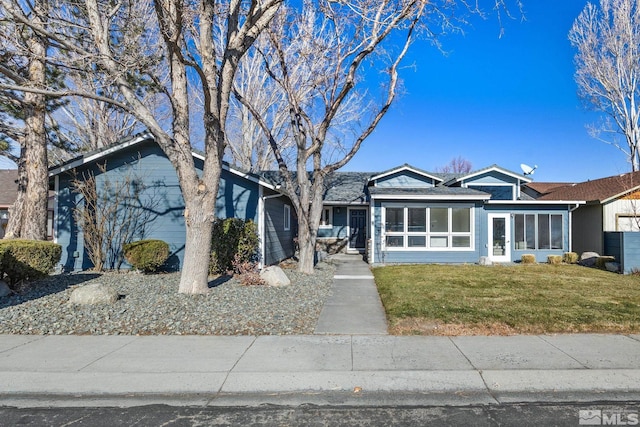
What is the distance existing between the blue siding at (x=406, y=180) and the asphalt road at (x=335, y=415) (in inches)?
599

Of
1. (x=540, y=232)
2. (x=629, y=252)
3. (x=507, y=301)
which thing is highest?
(x=540, y=232)

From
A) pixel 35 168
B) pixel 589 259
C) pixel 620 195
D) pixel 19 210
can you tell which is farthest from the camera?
pixel 620 195

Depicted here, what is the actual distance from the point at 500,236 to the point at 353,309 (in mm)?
11701

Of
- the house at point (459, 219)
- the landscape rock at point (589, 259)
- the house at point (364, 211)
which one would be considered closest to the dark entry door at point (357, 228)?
the house at point (364, 211)

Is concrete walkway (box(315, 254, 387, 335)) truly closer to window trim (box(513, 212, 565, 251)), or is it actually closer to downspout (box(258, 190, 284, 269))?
downspout (box(258, 190, 284, 269))

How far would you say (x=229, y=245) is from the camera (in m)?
12.1

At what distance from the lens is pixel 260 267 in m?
13.1

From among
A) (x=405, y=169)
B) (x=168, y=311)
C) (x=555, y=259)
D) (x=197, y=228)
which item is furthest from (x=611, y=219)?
(x=168, y=311)

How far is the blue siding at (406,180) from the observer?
1861cm

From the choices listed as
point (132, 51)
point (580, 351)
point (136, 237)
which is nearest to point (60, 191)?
point (136, 237)

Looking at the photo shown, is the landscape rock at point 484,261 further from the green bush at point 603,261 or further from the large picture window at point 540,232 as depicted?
the green bush at point 603,261

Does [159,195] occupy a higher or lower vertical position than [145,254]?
higher

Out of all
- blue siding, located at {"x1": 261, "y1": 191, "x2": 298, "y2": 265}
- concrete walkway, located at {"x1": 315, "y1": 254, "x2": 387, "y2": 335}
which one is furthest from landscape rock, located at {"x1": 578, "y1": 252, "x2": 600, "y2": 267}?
blue siding, located at {"x1": 261, "y1": 191, "x2": 298, "y2": 265}

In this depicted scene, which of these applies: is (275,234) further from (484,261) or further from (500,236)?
(500,236)
